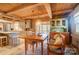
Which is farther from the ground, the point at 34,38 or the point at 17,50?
the point at 34,38

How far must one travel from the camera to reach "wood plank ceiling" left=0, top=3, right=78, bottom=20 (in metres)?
2.66

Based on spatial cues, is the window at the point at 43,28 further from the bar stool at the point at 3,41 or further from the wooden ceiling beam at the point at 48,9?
the bar stool at the point at 3,41

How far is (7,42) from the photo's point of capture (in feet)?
9.00

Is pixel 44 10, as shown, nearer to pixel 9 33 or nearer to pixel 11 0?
pixel 11 0

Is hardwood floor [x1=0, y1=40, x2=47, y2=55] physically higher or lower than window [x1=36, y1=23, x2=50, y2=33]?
lower

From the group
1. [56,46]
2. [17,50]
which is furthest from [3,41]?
[56,46]

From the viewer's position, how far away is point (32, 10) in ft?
8.78

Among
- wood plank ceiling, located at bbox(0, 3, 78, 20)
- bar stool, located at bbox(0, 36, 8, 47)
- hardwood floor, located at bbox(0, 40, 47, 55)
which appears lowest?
hardwood floor, located at bbox(0, 40, 47, 55)

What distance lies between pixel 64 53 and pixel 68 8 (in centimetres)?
92

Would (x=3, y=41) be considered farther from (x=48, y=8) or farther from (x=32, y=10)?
(x=48, y=8)

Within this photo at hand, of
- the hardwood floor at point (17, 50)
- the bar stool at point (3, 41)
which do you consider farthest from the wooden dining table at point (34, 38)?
the bar stool at point (3, 41)

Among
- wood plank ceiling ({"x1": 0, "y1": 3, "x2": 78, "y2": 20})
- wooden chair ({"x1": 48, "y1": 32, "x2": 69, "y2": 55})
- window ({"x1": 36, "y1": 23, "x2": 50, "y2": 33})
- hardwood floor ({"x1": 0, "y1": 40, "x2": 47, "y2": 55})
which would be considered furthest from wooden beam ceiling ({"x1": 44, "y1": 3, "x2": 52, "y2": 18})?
hardwood floor ({"x1": 0, "y1": 40, "x2": 47, "y2": 55})

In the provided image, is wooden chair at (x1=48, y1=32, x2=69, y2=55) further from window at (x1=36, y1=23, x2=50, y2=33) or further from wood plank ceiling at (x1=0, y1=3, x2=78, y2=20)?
wood plank ceiling at (x1=0, y1=3, x2=78, y2=20)
